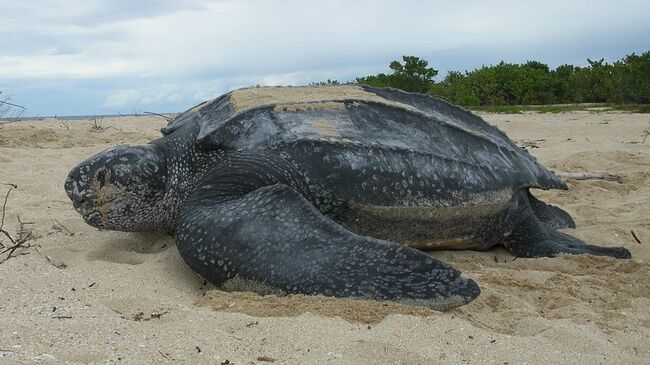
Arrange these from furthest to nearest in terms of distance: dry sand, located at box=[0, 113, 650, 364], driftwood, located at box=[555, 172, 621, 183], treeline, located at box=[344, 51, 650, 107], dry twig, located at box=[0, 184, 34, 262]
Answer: treeline, located at box=[344, 51, 650, 107] < driftwood, located at box=[555, 172, 621, 183] < dry twig, located at box=[0, 184, 34, 262] < dry sand, located at box=[0, 113, 650, 364]

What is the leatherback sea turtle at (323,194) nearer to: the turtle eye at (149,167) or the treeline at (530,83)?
the turtle eye at (149,167)

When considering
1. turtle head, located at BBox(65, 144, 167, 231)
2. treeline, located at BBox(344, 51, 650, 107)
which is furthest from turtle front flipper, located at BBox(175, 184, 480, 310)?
treeline, located at BBox(344, 51, 650, 107)

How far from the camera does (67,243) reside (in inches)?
93.0

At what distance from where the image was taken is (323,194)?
2.16 meters

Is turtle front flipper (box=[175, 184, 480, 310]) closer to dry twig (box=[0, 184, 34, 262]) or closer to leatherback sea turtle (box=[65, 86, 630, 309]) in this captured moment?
leatherback sea turtle (box=[65, 86, 630, 309])

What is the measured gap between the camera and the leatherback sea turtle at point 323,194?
5.81 ft

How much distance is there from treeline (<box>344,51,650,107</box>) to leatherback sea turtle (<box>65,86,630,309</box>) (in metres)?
8.44

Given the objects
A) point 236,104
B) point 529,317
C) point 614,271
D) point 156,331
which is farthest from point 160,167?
point 614,271

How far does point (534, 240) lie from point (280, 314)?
1.48m

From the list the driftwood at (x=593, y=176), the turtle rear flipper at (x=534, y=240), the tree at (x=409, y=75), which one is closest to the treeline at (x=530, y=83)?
the tree at (x=409, y=75)

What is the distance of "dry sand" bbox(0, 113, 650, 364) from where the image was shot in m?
1.30

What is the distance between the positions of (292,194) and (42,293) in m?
0.79

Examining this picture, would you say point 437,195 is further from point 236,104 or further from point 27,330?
point 27,330

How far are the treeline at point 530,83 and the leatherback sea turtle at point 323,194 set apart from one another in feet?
27.7
